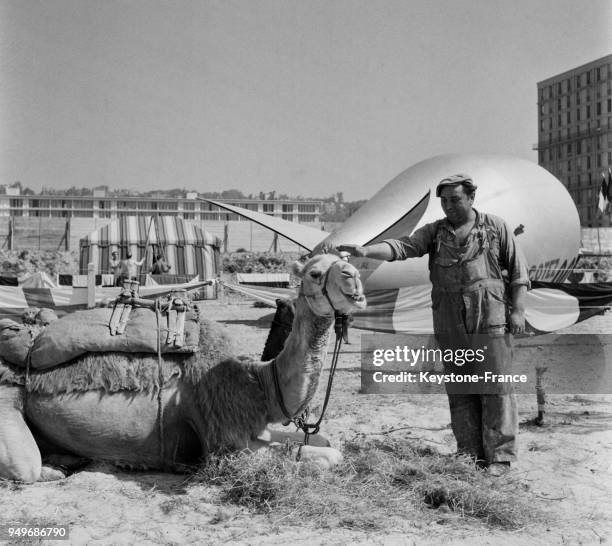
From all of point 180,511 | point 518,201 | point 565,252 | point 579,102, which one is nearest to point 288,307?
point 180,511

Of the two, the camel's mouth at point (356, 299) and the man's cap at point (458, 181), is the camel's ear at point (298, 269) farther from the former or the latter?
the man's cap at point (458, 181)

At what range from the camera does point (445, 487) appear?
3838 millimetres

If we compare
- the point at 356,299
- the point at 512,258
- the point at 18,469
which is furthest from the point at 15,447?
the point at 512,258

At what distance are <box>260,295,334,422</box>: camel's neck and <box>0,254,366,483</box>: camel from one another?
13 mm

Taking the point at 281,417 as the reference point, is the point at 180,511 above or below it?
below

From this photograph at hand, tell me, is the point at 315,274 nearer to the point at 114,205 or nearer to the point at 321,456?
the point at 321,456

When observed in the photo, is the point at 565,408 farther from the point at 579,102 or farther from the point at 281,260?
the point at 579,102

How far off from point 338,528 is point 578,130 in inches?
2753

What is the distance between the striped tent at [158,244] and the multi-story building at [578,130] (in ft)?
129

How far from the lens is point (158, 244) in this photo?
878 inches

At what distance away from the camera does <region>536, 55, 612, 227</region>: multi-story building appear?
5531 centimetres

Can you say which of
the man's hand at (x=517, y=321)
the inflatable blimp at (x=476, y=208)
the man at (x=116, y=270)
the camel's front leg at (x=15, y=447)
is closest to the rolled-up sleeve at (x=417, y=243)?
the man's hand at (x=517, y=321)

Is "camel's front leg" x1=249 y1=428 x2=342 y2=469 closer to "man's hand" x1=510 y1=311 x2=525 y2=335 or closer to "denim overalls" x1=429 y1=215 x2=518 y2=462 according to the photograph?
"denim overalls" x1=429 y1=215 x2=518 y2=462

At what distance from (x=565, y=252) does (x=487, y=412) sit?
10.5 m
